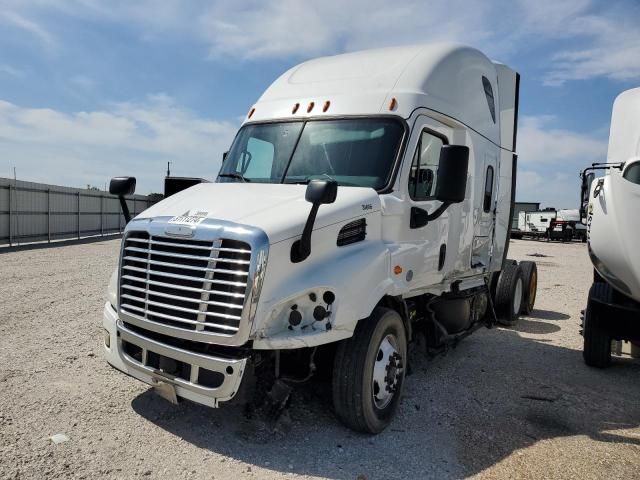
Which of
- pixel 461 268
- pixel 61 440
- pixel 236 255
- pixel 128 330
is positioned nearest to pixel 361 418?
A: pixel 236 255

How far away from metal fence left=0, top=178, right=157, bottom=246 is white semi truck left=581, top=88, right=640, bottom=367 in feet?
55.4

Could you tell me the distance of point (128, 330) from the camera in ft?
13.1

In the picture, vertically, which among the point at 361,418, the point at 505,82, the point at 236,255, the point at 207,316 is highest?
the point at 505,82

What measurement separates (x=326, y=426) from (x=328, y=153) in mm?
2405

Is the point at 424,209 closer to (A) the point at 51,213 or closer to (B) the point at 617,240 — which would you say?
(B) the point at 617,240

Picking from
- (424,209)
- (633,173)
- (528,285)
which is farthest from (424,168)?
(528,285)

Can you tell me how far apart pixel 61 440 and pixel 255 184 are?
2.58m

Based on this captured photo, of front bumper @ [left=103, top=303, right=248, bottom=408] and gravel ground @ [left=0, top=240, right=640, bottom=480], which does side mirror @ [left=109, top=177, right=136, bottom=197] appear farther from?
gravel ground @ [left=0, top=240, right=640, bottom=480]

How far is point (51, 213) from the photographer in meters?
19.5

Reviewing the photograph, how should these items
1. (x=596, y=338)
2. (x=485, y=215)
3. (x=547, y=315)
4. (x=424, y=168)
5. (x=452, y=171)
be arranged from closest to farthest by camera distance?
(x=452, y=171) < (x=424, y=168) < (x=596, y=338) < (x=485, y=215) < (x=547, y=315)

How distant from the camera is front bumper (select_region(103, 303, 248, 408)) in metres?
3.43

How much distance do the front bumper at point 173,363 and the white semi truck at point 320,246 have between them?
0.01 metres

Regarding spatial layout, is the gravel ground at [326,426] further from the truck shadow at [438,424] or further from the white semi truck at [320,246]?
the white semi truck at [320,246]

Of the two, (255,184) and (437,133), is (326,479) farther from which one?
(437,133)
